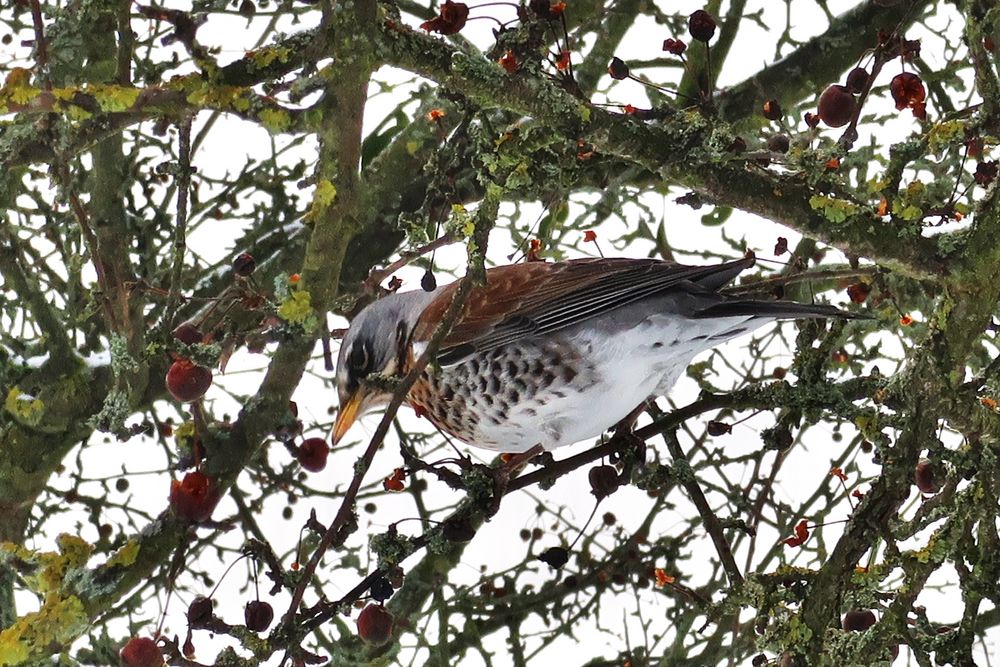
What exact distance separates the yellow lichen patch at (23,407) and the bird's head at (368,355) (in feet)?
2.25

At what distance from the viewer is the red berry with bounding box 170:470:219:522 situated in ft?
6.35

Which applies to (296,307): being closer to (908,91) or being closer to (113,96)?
(113,96)

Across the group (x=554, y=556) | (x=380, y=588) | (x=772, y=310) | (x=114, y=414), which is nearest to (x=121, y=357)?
(x=114, y=414)

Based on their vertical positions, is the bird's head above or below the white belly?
above

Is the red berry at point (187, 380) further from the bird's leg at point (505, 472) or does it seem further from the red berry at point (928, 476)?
the red berry at point (928, 476)

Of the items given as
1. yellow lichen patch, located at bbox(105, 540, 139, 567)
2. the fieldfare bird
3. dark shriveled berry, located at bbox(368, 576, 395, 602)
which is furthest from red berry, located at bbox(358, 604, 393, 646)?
the fieldfare bird

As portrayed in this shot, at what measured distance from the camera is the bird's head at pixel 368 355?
98.7 inches

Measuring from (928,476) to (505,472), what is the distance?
783 millimetres

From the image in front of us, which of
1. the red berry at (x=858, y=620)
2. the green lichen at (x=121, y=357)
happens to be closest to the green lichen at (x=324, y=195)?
the green lichen at (x=121, y=357)

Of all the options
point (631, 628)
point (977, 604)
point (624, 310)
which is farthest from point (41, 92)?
point (631, 628)

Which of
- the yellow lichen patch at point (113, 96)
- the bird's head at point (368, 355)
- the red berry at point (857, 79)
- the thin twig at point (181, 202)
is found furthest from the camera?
the bird's head at point (368, 355)

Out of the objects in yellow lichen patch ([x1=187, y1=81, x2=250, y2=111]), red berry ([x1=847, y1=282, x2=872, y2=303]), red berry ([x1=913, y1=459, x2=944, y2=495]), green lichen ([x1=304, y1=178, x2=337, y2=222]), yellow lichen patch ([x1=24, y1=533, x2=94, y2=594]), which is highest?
yellow lichen patch ([x1=187, y1=81, x2=250, y2=111])

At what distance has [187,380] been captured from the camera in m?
1.92

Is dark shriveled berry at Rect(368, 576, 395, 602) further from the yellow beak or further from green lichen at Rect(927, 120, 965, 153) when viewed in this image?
green lichen at Rect(927, 120, 965, 153)
